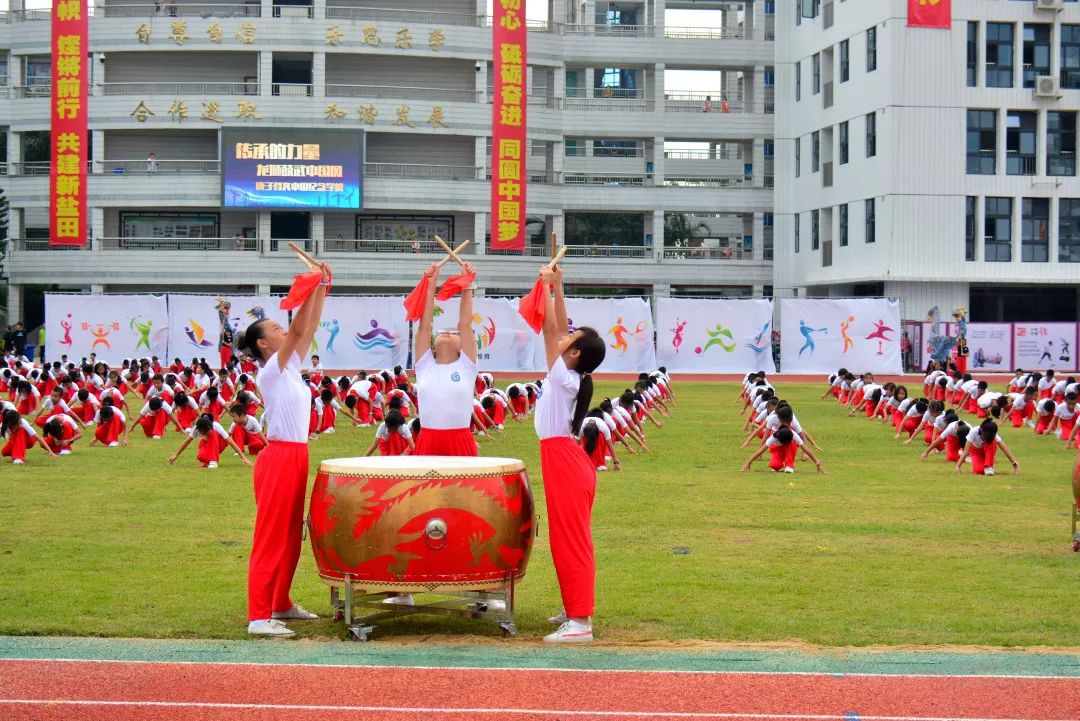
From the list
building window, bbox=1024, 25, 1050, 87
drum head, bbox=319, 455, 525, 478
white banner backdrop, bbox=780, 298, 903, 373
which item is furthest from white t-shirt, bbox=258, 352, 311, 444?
building window, bbox=1024, 25, 1050, 87

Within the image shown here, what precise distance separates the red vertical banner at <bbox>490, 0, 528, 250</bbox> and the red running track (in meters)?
42.5

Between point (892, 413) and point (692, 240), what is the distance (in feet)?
124

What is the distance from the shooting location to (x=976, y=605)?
9.24 meters

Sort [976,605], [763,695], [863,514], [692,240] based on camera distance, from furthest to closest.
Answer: [692,240] → [863,514] → [976,605] → [763,695]

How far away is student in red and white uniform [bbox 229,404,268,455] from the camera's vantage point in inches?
778

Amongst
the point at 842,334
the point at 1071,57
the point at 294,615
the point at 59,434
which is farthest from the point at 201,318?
the point at 294,615

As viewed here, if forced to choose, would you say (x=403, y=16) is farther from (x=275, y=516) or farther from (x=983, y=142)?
(x=275, y=516)

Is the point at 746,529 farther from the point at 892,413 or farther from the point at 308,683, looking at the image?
the point at 892,413

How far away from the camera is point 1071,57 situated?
160 feet

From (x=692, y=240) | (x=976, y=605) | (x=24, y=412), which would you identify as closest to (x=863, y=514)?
(x=976, y=605)

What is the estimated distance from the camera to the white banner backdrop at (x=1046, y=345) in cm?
4316

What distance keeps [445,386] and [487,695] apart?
2640mm

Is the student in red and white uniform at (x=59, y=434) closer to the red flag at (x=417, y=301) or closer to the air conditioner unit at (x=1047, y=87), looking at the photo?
the red flag at (x=417, y=301)

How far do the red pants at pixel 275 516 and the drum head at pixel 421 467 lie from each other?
0.21 meters
